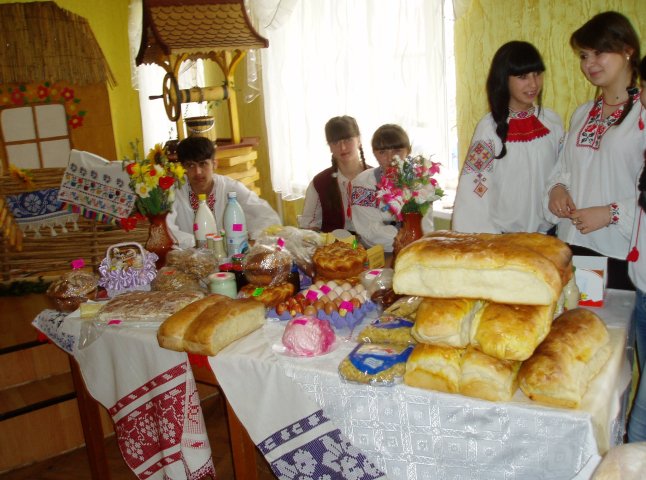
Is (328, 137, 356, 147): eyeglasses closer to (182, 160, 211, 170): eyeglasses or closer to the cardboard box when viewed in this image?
(182, 160, 211, 170): eyeglasses

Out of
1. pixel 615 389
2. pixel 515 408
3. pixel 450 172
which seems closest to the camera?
pixel 515 408

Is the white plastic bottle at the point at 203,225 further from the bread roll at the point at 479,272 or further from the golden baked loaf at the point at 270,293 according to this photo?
the bread roll at the point at 479,272

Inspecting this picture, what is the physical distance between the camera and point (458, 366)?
57.5 inches

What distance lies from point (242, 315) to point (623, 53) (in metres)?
1.57

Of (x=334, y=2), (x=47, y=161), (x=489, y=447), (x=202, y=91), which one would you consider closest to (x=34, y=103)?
(x=47, y=161)

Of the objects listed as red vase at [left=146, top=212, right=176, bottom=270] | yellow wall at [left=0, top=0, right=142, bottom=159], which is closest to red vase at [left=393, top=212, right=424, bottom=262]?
red vase at [left=146, top=212, right=176, bottom=270]

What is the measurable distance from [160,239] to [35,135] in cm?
394

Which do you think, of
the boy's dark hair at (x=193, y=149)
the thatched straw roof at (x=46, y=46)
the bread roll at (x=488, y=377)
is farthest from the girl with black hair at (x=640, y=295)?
the thatched straw roof at (x=46, y=46)

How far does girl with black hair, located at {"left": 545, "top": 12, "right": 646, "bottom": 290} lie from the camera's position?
81.7 inches

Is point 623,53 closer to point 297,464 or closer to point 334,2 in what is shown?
point 297,464

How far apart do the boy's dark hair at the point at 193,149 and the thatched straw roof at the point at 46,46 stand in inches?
121

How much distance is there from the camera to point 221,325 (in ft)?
5.98

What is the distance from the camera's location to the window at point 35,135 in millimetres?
5727

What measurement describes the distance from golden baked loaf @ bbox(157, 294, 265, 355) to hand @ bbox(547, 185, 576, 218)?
1.12m
